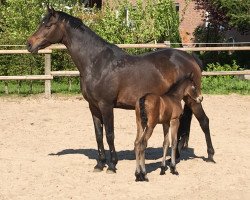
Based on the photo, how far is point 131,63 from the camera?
324 inches

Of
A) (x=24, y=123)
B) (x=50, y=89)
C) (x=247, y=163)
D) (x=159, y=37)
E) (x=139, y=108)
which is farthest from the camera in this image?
(x=159, y=37)

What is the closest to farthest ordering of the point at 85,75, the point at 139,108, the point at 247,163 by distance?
the point at 139,108 < the point at 85,75 < the point at 247,163

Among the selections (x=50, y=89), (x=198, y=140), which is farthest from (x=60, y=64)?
(x=198, y=140)

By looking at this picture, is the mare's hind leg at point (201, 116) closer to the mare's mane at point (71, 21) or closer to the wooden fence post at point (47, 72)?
the mare's mane at point (71, 21)

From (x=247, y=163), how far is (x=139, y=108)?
2256 mm

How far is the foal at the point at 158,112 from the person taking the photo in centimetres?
738

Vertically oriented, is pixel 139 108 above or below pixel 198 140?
above

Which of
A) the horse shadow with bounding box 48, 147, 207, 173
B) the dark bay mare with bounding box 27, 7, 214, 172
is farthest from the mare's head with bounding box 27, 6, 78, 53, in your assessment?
the horse shadow with bounding box 48, 147, 207, 173

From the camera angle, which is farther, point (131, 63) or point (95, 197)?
point (131, 63)

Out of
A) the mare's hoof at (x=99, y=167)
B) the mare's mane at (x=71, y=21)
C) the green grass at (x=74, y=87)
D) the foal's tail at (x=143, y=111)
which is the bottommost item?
the green grass at (x=74, y=87)

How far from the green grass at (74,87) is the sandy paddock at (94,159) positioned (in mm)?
1858

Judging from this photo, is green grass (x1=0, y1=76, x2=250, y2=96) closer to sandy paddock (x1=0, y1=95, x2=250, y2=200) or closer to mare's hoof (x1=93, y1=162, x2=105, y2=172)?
sandy paddock (x1=0, y1=95, x2=250, y2=200)

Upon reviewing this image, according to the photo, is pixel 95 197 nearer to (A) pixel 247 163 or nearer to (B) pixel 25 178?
(B) pixel 25 178

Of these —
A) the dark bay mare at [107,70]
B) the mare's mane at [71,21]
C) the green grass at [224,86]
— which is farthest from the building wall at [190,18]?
the mare's mane at [71,21]
